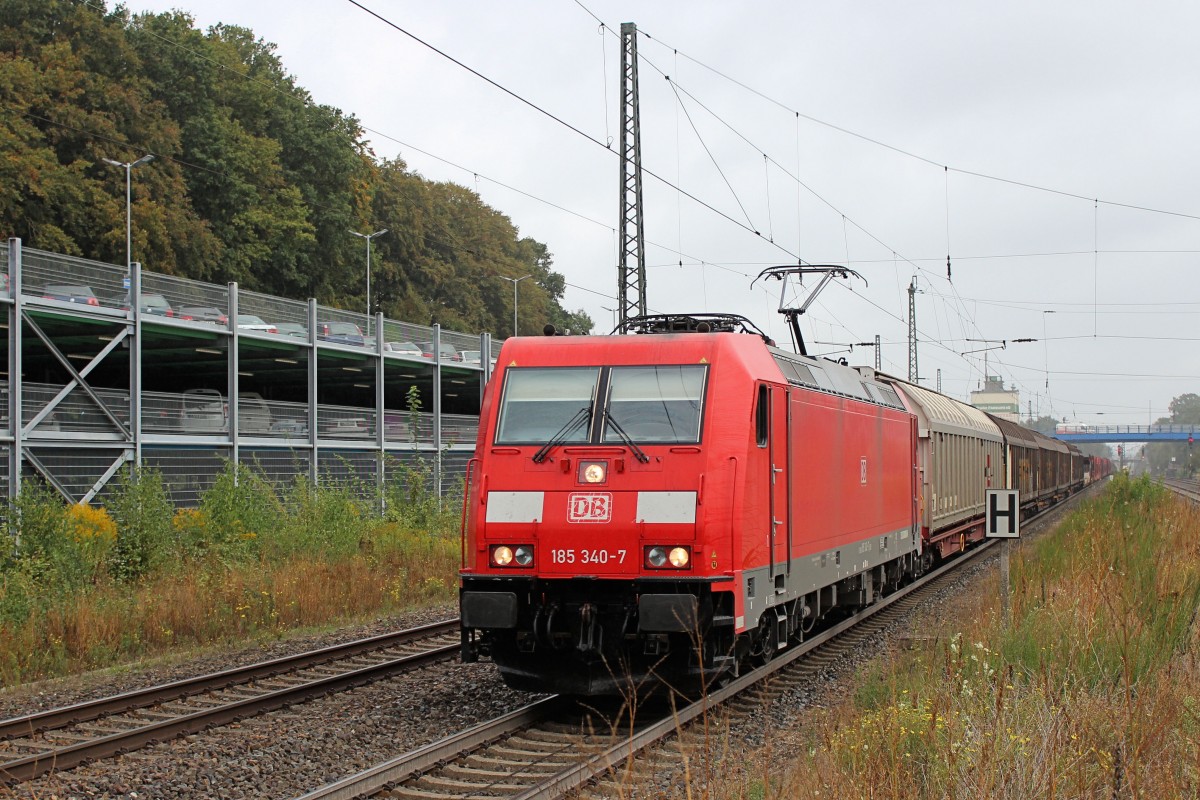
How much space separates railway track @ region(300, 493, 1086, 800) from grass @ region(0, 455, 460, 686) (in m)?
5.79

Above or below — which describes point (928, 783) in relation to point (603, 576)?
below

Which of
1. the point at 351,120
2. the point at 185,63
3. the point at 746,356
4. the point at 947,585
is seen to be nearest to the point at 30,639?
the point at 746,356

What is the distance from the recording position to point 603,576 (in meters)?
9.59

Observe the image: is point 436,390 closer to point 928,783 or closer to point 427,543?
point 427,543

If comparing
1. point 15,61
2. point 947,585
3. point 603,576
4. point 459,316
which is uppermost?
point 15,61

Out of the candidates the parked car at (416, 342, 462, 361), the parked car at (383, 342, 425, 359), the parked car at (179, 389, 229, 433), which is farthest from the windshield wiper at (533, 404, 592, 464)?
the parked car at (416, 342, 462, 361)

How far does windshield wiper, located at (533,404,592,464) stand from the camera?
10.1 metres

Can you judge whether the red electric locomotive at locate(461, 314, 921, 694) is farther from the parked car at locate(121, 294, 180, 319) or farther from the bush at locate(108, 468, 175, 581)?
the parked car at locate(121, 294, 180, 319)

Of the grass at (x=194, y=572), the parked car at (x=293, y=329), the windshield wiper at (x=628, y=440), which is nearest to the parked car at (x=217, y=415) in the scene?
the parked car at (x=293, y=329)

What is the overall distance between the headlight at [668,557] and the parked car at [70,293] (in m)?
21.5

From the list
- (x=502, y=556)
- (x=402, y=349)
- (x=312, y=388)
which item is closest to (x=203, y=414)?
(x=312, y=388)

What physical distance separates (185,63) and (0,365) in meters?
26.0

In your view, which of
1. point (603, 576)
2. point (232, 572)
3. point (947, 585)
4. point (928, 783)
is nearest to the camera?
point (928, 783)

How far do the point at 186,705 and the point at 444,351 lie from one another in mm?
31314
